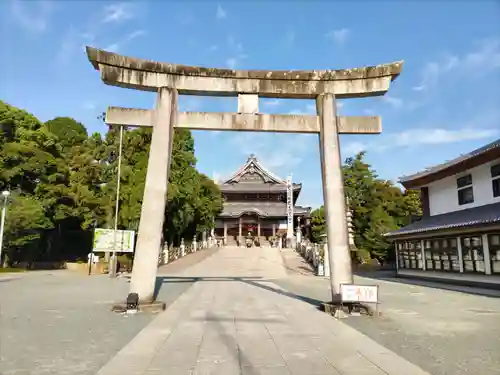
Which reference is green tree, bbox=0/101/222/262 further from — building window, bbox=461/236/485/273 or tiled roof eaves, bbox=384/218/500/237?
building window, bbox=461/236/485/273

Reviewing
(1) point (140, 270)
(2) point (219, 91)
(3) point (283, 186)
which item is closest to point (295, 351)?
(1) point (140, 270)

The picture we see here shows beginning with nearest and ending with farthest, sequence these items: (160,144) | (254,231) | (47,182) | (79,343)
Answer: (79,343) → (160,144) → (47,182) → (254,231)

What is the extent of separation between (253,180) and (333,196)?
4726cm

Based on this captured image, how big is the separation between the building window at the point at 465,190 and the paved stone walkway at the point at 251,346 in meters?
13.6

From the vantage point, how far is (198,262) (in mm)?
33094

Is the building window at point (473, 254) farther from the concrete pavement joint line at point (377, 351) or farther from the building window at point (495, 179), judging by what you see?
the concrete pavement joint line at point (377, 351)

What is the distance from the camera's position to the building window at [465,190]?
20031mm

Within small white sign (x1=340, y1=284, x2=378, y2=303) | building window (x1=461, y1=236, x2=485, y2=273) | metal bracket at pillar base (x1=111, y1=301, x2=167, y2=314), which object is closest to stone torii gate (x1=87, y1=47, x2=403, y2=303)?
metal bracket at pillar base (x1=111, y1=301, x2=167, y2=314)

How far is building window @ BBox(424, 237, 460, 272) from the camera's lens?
19266 mm

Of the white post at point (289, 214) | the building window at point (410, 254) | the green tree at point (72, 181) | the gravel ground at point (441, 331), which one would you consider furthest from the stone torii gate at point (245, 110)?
the white post at point (289, 214)

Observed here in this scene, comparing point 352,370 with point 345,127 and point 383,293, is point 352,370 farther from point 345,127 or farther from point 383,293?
point 383,293

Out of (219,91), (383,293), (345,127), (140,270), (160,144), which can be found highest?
→ (219,91)

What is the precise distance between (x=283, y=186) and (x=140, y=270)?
148 feet

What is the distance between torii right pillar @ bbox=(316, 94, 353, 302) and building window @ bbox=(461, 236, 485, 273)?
10.5 m
